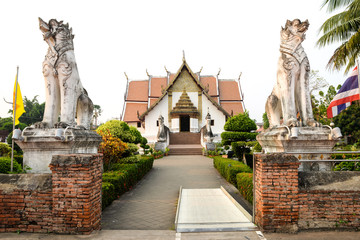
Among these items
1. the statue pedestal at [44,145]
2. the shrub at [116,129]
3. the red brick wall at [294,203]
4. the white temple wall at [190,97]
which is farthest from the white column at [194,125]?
the red brick wall at [294,203]

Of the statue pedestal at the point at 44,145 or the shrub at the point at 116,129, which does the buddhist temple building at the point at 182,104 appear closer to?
the shrub at the point at 116,129

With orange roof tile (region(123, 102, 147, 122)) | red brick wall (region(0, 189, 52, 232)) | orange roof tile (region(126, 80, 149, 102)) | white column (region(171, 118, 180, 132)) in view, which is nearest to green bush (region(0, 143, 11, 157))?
red brick wall (region(0, 189, 52, 232))

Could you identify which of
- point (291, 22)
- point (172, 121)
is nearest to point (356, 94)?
point (291, 22)

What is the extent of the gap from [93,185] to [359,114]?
18.0 meters

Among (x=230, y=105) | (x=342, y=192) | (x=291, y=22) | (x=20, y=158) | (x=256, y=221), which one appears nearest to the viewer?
(x=342, y=192)

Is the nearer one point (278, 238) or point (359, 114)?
point (278, 238)

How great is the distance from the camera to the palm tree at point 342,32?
976cm

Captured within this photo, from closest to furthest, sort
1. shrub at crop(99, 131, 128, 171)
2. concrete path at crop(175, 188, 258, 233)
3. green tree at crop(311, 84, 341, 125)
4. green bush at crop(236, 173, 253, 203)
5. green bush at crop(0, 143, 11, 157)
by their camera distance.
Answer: concrete path at crop(175, 188, 258, 233), green bush at crop(236, 173, 253, 203), shrub at crop(99, 131, 128, 171), green bush at crop(0, 143, 11, 157), green tree at crop(311, 84, 341, 125)

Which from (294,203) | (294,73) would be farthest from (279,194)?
(294,73)

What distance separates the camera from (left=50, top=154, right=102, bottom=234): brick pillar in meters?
3.41

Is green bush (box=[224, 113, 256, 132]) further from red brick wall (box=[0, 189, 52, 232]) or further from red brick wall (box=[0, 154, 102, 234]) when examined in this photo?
red brick wall (box=[0, 189, 52, 232])

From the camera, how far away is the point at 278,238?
131 inches

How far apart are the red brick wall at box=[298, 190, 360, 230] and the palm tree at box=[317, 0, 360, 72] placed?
8.42m

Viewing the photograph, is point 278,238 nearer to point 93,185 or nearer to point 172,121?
point 93,185
